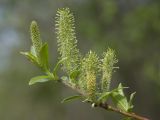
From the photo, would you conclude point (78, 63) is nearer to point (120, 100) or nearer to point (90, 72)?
point (90, 72)

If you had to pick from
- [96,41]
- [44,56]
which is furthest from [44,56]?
[96,41]

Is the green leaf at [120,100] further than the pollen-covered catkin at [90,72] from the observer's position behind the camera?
Yes

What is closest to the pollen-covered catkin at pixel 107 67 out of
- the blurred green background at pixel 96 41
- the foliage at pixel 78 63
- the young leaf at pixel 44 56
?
the foliage at pixel 78 63

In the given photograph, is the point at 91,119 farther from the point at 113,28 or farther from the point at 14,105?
the point at 113,28

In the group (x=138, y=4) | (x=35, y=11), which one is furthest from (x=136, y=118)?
(x=35, y=11)

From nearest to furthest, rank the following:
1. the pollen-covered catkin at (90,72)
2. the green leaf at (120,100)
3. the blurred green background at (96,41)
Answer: the pollen-covered catkin at (90,72)
the green leaf at (120,100)
the blurred green background at (96,41)

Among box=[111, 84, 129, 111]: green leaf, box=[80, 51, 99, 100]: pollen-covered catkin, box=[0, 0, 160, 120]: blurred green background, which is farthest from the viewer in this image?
box=[0, 0, 160, 120]: blurred green background

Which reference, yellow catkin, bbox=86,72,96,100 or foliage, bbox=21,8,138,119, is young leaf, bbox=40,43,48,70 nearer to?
foliage, bbox=21,8,138,119

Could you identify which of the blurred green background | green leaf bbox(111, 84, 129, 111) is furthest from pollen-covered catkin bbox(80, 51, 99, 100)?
the blurred green background

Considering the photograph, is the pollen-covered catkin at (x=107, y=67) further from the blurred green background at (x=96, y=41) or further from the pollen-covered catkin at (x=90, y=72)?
the blurred green background at (x=96, y=41)
